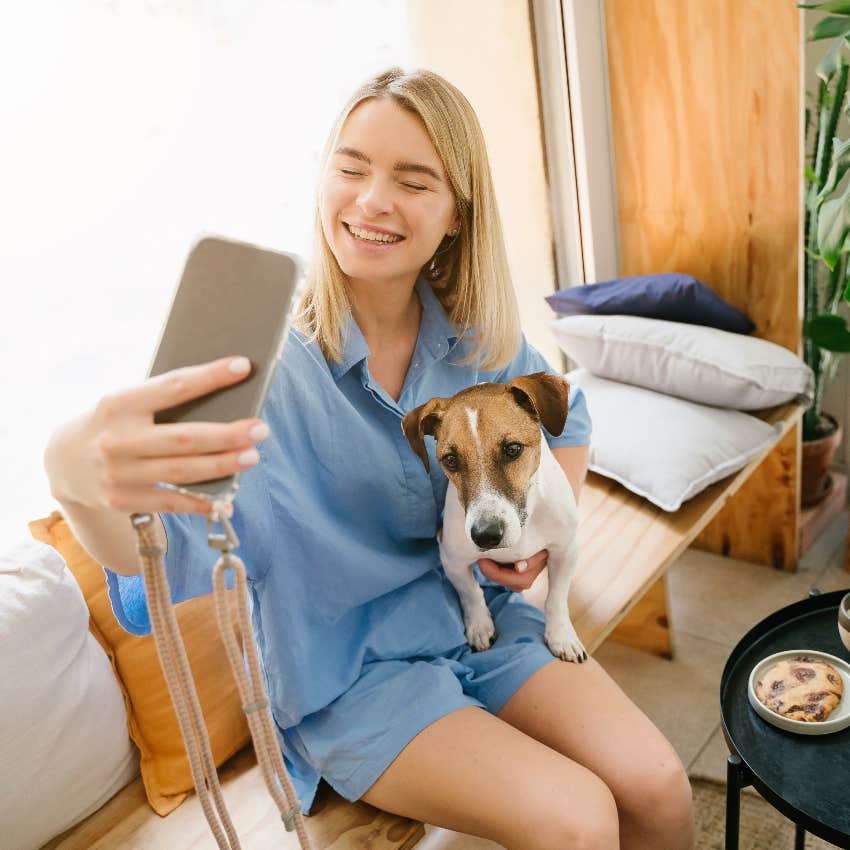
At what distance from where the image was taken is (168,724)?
1422 millimetres

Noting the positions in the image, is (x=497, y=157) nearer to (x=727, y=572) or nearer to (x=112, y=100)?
(x=112, y=100)

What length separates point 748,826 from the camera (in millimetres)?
1706

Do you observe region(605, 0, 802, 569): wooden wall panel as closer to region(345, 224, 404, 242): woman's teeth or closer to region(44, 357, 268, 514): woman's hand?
region(345, 224, 404, 242): woman's teeth

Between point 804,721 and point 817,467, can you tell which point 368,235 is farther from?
point 817,467

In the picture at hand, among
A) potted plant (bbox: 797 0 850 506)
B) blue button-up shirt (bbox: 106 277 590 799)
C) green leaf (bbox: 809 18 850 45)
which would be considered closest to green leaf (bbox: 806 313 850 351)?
potted plant (bbox: 797 0 850 506)

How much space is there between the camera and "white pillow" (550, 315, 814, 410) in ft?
7.01

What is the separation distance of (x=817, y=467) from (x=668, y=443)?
942mm

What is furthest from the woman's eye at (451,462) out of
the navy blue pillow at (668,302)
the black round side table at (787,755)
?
the navy blue pillow at (668,302)

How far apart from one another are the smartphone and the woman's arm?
89 centimetres

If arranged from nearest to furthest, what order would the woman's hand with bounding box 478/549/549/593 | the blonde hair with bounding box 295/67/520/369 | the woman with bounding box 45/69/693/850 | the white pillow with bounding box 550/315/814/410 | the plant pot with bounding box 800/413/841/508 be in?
the woman with bounding box 45/69/693/850, the blonde hair with bounding box 295/67/520/369, the woman's hand with bounding box 478/549/549/593, the white pillow with bounding box 550/315/814/410, the plant pot with bounding box 800/413/841/508

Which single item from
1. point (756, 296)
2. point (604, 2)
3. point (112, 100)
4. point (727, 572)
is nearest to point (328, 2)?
point (112, 100)

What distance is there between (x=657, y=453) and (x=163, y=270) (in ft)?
4.23

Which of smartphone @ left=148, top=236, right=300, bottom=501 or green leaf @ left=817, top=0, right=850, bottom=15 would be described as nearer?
smartphone @ left=148, top=236, right=300, bottom=501

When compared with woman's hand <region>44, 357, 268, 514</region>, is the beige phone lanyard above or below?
below
